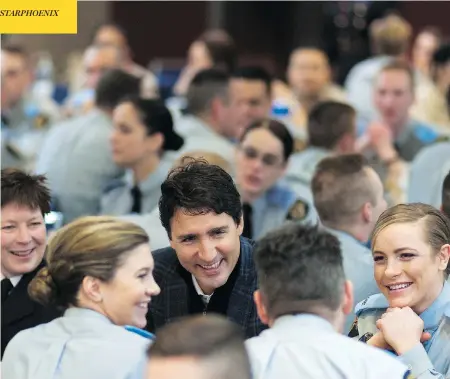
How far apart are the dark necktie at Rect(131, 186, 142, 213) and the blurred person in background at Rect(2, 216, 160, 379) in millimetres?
2050

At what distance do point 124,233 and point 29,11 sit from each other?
840 mm

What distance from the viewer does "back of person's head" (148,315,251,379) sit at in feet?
7.10

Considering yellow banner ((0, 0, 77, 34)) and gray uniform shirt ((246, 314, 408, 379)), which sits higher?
yellow banner ((0, 0, 77, 34))

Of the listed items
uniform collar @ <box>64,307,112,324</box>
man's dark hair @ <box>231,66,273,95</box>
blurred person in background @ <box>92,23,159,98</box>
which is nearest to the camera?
uniform collar @ <box>64,307,112,324</box>

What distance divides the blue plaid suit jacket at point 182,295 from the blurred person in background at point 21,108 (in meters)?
3.73

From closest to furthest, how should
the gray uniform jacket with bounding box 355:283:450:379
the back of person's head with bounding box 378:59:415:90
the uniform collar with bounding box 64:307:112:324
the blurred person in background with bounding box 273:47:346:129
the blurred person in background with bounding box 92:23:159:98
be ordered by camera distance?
1. the gray uniform jacket with bounding box 355:283:450:379
2. the uniform collar with bounding box 64:307:112:324
3. the back of person's head with bounding box 378:59:415:90
4. the blurred person in background with bounding box 273:47:346:129
5. the blurred person in background with bounding box 92:23:159:98

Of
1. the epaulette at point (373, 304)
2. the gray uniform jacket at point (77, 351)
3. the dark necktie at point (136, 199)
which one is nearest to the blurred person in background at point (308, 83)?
the dark necktie at point (136, 199)

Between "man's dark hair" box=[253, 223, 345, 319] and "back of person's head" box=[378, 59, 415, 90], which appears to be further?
"back of person's head" box=[378, 59, 415, 90]

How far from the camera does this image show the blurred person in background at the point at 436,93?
7.73 m

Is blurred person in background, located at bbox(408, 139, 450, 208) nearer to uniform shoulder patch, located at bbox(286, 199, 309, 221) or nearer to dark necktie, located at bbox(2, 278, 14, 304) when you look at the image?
uniform shoulder patch, located at bbox(286, 199, 309, 221)

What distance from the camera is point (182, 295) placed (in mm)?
3615

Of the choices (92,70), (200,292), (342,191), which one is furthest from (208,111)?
(200,292)

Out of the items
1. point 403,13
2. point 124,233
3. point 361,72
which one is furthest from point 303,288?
point 403,13

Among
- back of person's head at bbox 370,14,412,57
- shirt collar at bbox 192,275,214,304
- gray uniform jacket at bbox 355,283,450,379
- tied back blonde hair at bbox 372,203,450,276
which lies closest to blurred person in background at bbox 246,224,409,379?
gray uniform jacket at bbox 355,283,450,379
